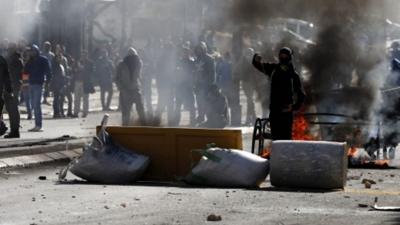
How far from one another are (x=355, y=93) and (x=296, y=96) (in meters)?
2.98

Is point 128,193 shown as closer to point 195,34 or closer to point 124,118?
point 124,118

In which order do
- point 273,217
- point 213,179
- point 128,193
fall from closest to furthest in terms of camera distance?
1. point 273,217
2. point 128,193
3. point 213,179

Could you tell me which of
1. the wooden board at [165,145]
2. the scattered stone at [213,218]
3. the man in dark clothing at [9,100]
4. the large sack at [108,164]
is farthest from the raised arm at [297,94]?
the man in dark clothing at [9,100]

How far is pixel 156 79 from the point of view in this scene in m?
26.4

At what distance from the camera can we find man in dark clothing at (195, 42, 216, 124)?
24.8 meters

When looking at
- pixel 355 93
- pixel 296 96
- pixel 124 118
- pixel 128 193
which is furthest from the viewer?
pixel 124 118

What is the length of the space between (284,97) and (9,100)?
7041mm

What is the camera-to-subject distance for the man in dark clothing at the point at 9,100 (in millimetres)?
20734

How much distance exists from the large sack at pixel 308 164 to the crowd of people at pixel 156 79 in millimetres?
8947

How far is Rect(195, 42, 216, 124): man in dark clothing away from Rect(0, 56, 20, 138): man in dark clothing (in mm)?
4517

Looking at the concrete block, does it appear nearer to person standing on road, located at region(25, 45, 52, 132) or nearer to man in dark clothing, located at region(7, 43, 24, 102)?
person standing on road, located at region(25, 45, 52, 132)

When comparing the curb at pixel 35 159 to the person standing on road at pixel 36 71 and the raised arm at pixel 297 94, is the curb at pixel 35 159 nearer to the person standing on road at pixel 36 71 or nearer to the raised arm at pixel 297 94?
the raised arm at pixel 297 94

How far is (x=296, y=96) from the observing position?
1595 cm

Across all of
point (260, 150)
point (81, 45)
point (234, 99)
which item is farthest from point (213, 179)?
point (81, 45)
